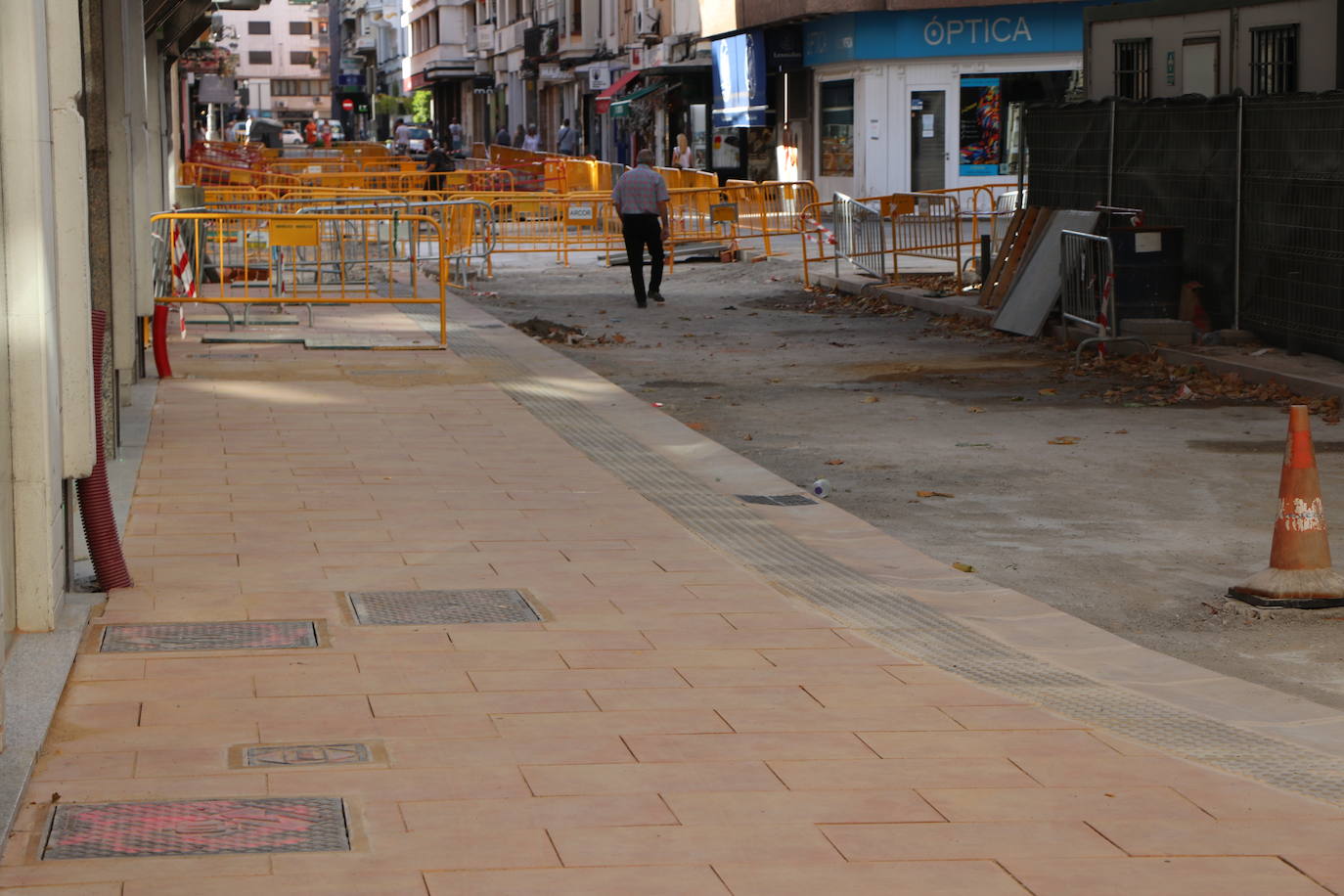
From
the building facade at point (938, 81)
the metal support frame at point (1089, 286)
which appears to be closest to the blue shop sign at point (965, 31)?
the building facade at point (938, 81)

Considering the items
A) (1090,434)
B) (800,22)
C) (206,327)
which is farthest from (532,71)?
(1090,434)

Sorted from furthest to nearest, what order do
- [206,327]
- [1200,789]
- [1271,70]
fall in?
[1271,70] → [206,327] → [1200,789]

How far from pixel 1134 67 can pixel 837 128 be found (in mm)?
18311

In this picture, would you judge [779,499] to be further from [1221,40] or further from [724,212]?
[724,212]

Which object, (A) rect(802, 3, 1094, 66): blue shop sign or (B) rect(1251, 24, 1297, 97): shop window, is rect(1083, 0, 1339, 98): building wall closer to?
(B) rect(1251, 24, 1297, 97): shop window

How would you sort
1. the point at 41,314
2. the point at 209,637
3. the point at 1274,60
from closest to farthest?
the point at 41,314 < the point at 209,637 < the point at 1274,60

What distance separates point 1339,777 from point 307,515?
186 inches

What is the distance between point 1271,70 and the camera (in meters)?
18.5

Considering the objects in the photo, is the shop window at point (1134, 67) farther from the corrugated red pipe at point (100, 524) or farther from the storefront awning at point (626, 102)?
the storefront awning at point (626, 102)

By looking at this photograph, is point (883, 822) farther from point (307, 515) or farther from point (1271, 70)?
point (1271, 70)

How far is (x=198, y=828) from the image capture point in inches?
168

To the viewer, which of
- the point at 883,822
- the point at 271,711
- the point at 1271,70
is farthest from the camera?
the point at 1271,70

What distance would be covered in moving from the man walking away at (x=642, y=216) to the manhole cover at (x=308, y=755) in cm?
1691

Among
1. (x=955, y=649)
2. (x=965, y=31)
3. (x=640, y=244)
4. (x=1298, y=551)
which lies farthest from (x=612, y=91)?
(x=955, y=649)
